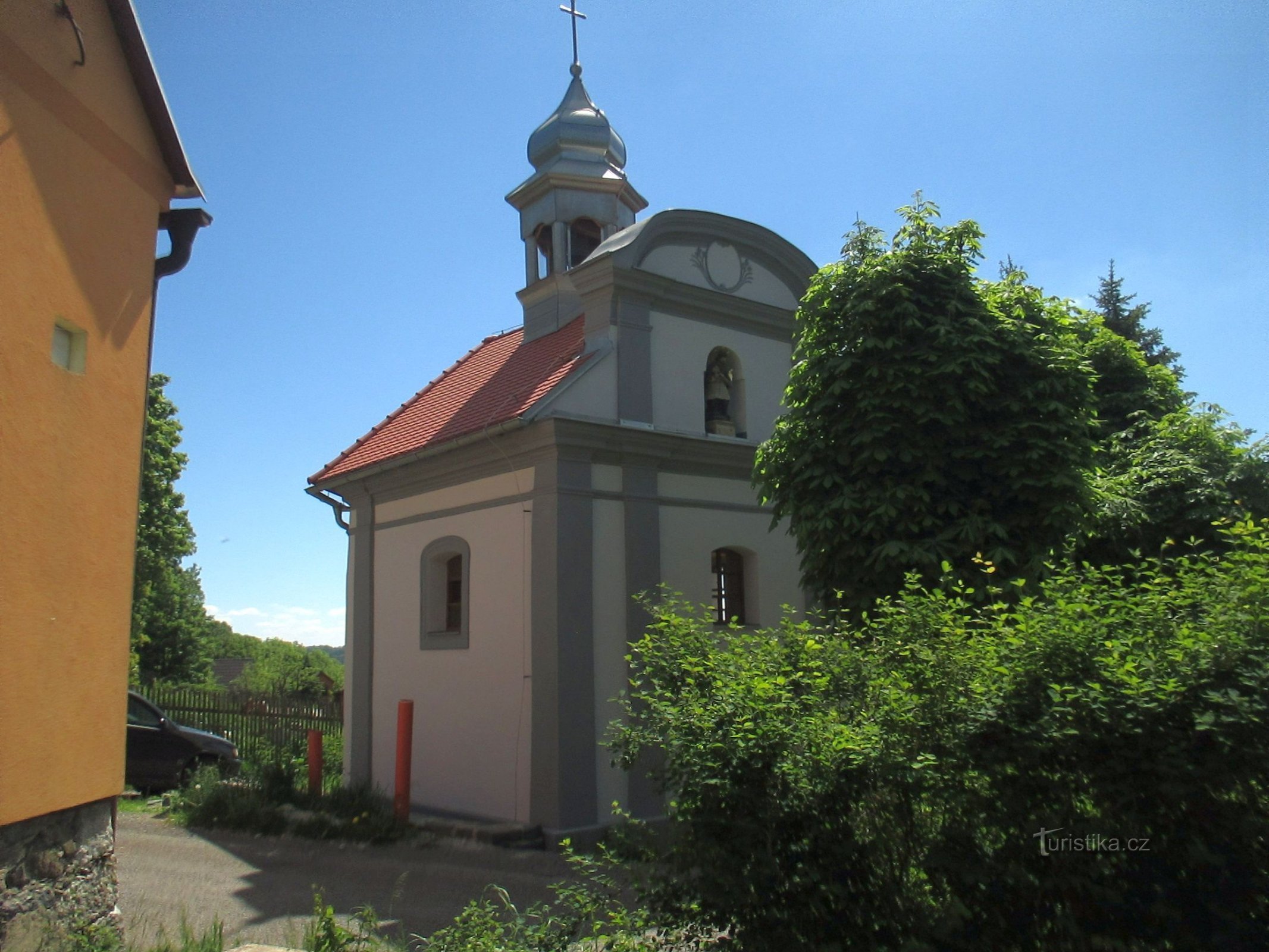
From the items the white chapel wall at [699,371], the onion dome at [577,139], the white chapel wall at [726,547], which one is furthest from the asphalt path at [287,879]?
the onion dome at [577,139]

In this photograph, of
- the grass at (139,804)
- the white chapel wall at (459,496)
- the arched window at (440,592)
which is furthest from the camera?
the arched window at (440,592)

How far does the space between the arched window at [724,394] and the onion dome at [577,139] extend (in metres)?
4.47

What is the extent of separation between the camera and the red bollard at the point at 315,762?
1355cm

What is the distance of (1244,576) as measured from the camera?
441 centimetres

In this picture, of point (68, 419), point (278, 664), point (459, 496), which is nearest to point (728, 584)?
point (459, 496)

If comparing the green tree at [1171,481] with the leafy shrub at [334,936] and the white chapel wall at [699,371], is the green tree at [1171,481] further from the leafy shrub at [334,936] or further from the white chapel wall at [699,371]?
the leafy shrub at [334,936]

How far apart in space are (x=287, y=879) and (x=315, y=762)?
4.18 metres

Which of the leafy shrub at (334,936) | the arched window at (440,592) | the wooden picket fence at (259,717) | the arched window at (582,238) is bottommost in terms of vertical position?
the leafy shrub at (334,936)

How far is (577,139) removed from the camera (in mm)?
17031

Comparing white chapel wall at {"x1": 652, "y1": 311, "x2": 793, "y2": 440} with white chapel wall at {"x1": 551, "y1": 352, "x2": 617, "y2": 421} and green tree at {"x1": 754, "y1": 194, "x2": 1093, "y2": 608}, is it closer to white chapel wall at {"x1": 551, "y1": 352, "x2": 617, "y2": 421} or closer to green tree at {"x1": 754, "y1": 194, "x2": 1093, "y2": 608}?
white chapel wall at {"x1": 551, "y1": 352, "x2": 617, "y2": 421}

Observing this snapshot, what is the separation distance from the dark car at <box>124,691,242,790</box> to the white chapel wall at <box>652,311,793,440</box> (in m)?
8.51

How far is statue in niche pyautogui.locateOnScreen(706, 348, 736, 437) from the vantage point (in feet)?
46.4

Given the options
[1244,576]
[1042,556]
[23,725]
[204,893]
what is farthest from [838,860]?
[204,893]

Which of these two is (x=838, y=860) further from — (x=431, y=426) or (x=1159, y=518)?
(x=431, y=426)
